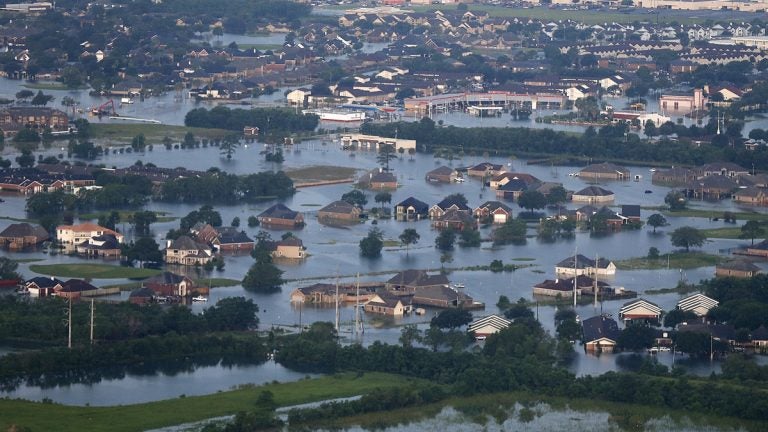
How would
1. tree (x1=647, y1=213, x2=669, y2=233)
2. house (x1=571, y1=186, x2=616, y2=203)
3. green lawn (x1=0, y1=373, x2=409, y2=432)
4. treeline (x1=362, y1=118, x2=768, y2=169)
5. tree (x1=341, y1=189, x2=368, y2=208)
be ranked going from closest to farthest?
green lawn (x1=0, y1=373, x2=409, y2=432)
tree (x1=647, y1=213, x2=669, y2=233)
tree (x1=341, y1=189, x2=368, y2=208)
house (x1=571, y1=186, x2=616, y2=203)
treeline (x1=362, y1=118, x2=768, y2=169)

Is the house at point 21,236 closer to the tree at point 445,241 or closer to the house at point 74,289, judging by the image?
the house at point 74,289

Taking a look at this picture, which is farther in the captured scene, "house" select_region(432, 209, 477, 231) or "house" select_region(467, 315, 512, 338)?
"house" select_region(432, 209, 477, 231)

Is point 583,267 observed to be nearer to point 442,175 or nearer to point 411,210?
point 411,210

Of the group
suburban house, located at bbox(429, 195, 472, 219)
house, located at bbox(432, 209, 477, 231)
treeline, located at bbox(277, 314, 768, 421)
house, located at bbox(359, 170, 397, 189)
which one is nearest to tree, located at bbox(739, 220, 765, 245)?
house, located at bbox(432, 209, 477, 231)

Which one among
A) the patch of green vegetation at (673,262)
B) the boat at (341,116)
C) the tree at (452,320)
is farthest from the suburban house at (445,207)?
the boat at (341,116)

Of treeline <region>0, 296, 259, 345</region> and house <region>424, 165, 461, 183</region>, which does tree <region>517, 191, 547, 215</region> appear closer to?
house <region>424, 165, 461, 183</region>

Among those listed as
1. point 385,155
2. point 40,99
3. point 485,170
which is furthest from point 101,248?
Answer: point 40,99
